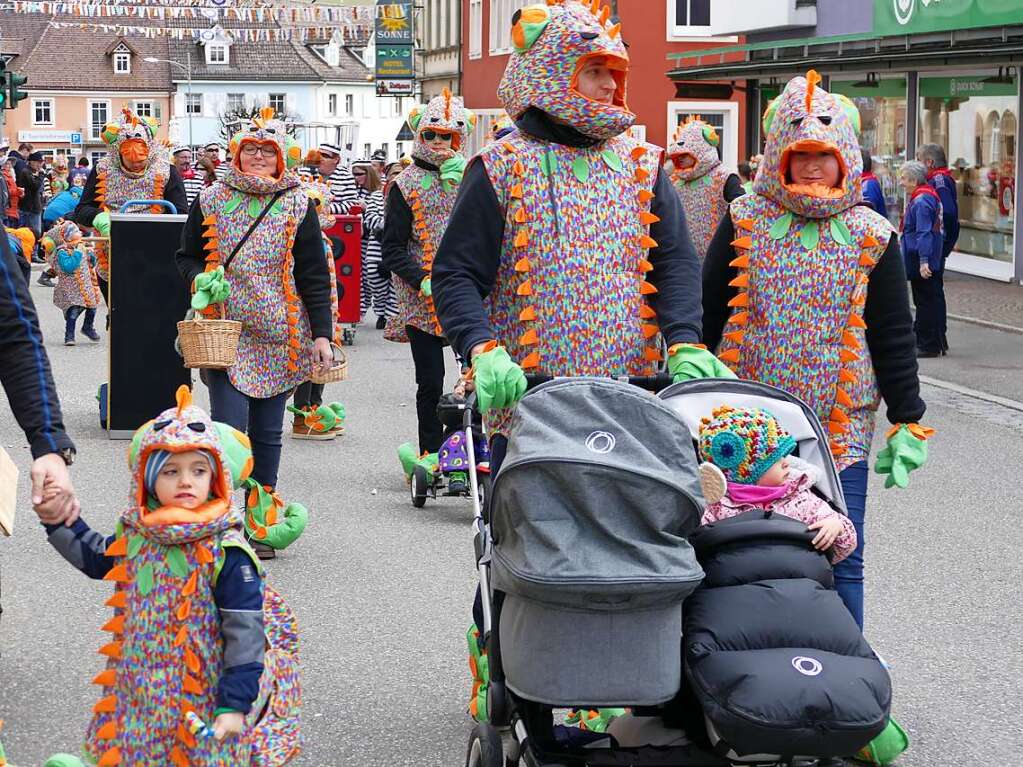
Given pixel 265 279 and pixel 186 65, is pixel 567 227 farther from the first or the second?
pixel 186 65

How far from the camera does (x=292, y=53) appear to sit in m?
109

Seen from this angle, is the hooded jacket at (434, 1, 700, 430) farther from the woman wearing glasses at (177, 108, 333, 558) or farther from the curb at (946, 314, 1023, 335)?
the curb at (946, 314, 1023, 335)

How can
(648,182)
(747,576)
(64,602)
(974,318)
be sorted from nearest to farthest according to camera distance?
(747,576)
(648,182)
(64,602)
(974,318)

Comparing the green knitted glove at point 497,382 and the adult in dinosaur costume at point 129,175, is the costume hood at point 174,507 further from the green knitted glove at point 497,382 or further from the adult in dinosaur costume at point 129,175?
the adult in dinosaur costume at point 129,175

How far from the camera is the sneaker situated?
456 inches

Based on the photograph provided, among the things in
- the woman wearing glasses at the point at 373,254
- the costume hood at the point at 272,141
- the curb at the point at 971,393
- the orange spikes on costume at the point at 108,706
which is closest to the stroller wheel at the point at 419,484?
the costume hood at the point at 272,141

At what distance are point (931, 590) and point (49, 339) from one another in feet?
41.7

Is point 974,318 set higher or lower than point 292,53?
lower

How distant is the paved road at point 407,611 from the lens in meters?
5.46

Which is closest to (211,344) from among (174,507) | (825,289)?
(825,289)

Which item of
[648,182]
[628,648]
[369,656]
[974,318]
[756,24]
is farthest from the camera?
[756,24]

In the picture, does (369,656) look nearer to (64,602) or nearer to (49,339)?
(64,602)

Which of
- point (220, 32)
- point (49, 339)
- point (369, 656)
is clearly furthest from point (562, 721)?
point (220, 32)

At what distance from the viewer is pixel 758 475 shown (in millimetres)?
4551
